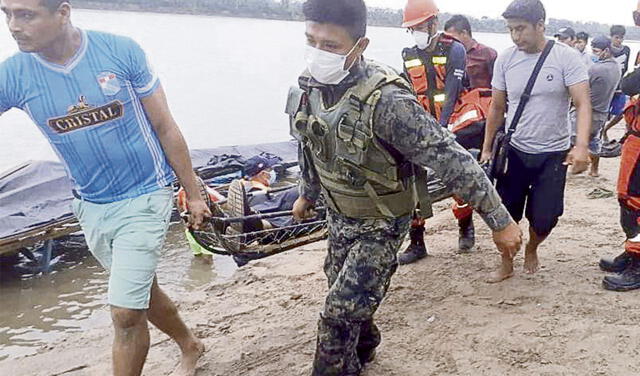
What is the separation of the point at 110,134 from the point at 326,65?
1.01 meters

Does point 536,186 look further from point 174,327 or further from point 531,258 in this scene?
point 174,327

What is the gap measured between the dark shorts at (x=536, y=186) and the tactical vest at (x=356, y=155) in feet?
4.94

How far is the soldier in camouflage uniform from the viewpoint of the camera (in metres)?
2.54

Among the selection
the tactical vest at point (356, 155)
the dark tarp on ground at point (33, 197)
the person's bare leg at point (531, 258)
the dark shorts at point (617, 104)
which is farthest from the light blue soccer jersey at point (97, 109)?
the dark shorts at point (617, 104)

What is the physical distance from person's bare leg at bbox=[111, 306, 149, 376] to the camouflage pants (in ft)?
2.61

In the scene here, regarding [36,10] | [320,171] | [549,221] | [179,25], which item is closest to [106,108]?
[36,10]

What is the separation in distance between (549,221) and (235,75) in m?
22.9

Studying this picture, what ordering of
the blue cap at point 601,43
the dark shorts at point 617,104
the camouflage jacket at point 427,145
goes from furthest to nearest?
the dark shorts at point 617,104 → the blue cap at point 601,43 → the camouflage jacket at point 427,145

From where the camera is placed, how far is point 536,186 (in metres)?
4.15

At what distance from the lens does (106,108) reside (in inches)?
108

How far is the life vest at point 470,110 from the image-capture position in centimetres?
491

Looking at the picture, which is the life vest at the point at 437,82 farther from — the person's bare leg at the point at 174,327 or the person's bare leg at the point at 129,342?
the person's bare leg at the point at 129,342

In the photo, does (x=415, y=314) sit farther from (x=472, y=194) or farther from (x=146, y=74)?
(x=146, y=74)

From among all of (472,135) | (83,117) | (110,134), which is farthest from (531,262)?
(83,117)
